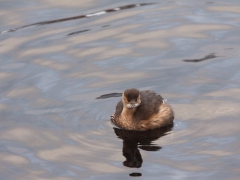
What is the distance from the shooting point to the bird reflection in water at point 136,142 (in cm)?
1084

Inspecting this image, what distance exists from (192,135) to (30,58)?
4674mm

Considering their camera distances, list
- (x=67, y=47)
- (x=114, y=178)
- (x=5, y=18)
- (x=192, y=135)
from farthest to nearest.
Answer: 1. (x=5, y=18)
2. (x=67, y=47)
3. (x=192, y=135)
4. (x=114, y=178)

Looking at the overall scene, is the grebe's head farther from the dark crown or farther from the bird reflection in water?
the bird reflection in water

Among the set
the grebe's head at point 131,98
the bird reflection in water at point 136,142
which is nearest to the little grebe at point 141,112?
the grebe's head at point 131,98

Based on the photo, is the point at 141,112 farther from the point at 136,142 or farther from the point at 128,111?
the point at 136,142

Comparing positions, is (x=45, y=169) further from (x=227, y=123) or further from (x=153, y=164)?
(x=227, y=123)

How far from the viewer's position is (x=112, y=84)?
1339 centimetres

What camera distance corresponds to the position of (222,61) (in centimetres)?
1411

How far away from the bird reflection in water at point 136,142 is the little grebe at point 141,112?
0.10m

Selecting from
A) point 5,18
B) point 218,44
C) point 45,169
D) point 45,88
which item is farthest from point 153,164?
point 5,18

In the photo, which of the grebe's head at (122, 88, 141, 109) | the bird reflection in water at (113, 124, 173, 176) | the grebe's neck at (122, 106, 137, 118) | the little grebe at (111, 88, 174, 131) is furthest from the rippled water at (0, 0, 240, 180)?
the grebe's head at (122, 88, 141, 109)

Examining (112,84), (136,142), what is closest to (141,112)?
(136,142)

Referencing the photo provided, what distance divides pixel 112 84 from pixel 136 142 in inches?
80.3

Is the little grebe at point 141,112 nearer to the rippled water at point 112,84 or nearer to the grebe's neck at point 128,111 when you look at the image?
the grebe's neck at point 128,111
